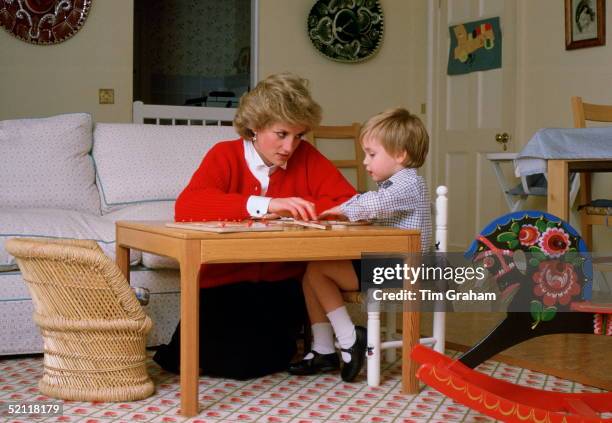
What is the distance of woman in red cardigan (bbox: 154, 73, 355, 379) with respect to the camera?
2.43m

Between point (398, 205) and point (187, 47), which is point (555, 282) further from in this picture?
point (187, 47)

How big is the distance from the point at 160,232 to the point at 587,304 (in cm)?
105

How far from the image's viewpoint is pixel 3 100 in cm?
528

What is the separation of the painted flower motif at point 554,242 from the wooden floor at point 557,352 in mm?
498

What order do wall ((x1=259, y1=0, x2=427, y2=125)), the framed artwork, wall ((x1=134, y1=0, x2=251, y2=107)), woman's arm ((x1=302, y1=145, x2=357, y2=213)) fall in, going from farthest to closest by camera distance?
1. wall ((x1=134, y1=0, x2=251, y2=107))
2. wall ((x1=259, y1=0, x2=427, y2=125))
3. the framed artwork
4. woman's arm ((x1=302, y1=145, x2=357, y2=213))

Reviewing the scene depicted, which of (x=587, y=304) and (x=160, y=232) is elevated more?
(x=160, y=232)

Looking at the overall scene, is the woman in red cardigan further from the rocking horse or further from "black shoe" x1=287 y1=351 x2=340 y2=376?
the rocking horse

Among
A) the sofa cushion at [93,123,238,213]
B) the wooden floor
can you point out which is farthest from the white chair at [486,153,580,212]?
the sofa cushion at [93,123,238,213]

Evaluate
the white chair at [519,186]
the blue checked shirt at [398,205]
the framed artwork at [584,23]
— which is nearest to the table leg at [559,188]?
the blue checked shirt at [398,205]

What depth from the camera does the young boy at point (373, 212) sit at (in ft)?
7.81

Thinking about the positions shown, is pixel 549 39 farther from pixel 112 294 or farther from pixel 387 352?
pixel 112 294

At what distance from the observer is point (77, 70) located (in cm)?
546

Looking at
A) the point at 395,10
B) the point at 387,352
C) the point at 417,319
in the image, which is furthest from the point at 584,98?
the point at 417,319

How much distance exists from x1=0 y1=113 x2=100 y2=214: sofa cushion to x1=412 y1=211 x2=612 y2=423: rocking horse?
5.63ft
